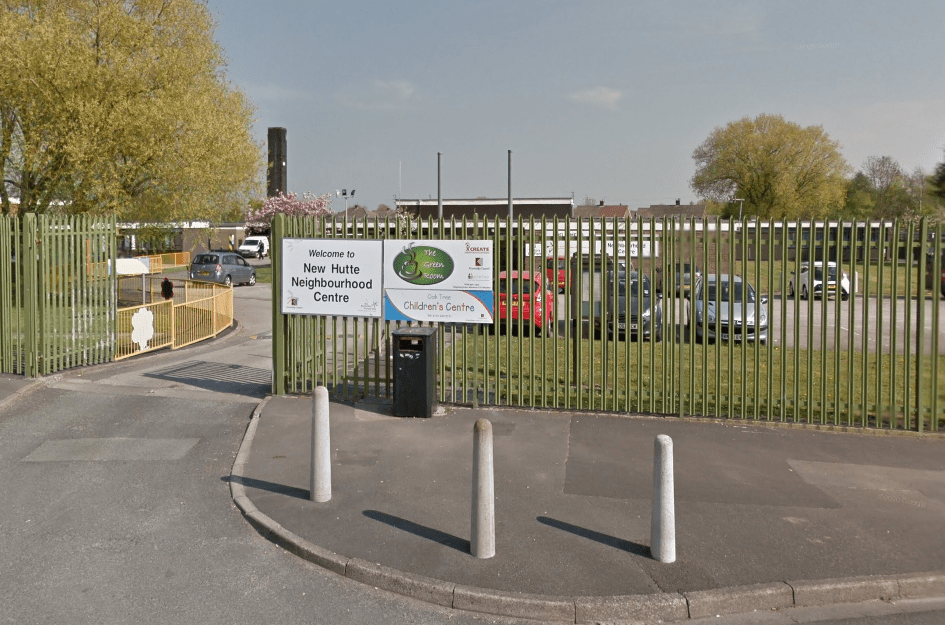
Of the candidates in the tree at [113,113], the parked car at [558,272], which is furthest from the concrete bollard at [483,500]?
the tree at [113,113]

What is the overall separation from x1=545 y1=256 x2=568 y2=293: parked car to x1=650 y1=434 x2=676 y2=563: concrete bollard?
389 centimetres

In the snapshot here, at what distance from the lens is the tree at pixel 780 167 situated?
6581 cm

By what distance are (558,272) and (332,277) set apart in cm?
287

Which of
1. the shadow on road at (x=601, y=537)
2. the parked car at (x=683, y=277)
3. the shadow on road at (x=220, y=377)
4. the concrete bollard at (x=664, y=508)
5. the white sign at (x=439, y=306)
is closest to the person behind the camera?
the concrete bollard at (x=664, y=508)

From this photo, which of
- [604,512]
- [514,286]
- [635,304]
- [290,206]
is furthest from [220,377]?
[290,206]

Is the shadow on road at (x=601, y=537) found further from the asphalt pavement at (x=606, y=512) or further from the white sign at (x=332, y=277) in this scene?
the white sign at (x=332, y=277)

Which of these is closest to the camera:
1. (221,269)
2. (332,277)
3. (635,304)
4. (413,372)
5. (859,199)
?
(413,372)

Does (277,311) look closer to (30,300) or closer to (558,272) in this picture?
(558,272)

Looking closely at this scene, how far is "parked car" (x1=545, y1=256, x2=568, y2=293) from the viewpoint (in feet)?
30.3

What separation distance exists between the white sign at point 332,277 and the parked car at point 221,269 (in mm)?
25607

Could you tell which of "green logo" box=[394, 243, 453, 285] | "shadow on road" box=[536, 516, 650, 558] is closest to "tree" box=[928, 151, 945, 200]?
"shadow on road" box=[536, 516, 650, 558]

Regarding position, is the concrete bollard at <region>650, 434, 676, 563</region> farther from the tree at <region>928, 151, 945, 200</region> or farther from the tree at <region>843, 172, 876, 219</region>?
the tree at <region>843, 172, 876, 219</region>

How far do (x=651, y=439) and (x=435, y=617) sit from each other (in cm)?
440

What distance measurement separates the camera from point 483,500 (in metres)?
5.52
